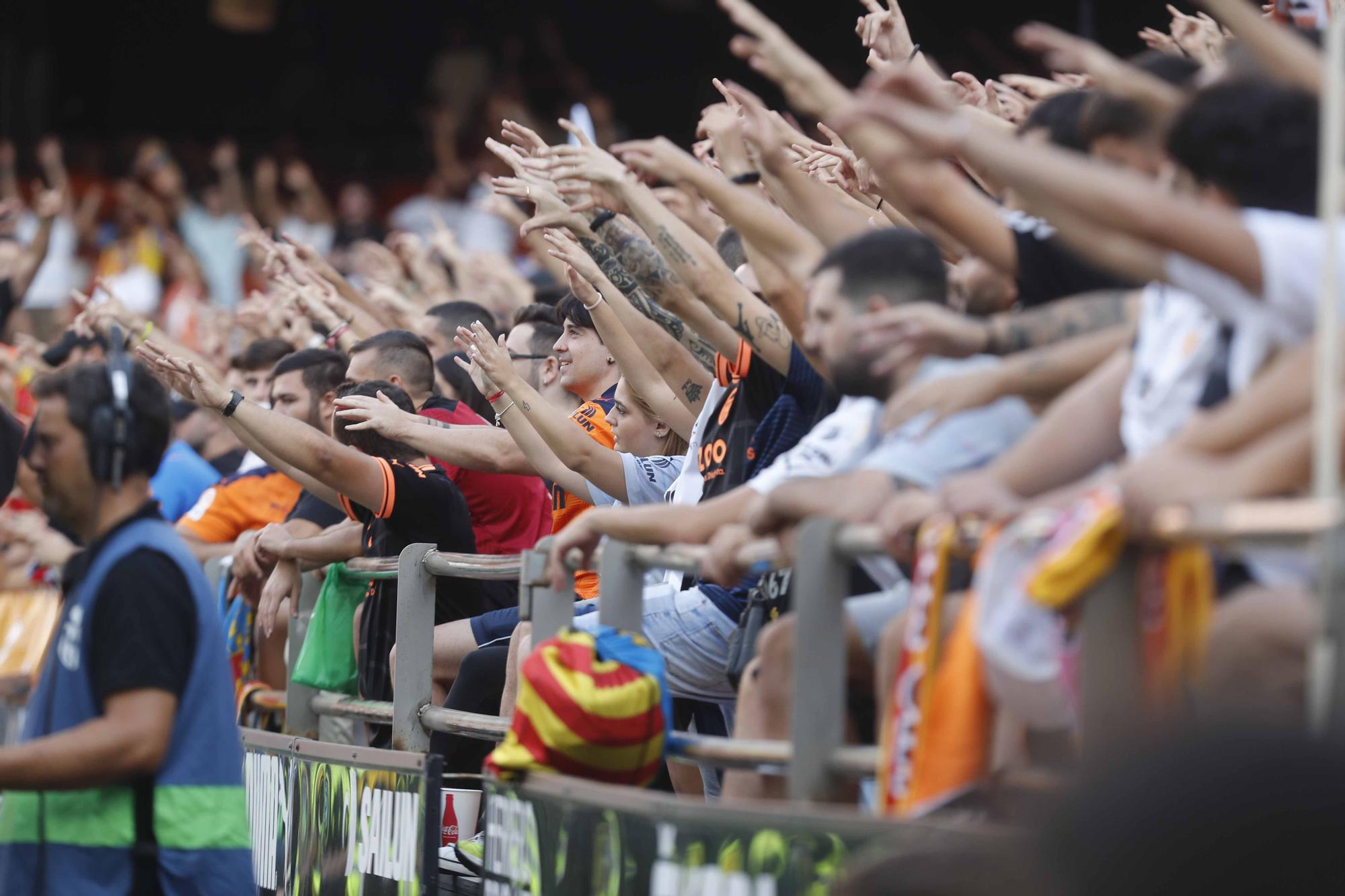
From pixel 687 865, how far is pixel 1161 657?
1.21m

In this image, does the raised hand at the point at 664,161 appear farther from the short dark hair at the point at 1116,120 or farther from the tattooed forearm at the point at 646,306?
the tattooed forearm at the point at 646,306

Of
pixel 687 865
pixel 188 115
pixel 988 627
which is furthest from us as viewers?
pixel 188 115

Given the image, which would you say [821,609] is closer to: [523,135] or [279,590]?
[523,135]

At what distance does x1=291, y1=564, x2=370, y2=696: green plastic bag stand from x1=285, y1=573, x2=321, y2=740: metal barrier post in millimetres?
101

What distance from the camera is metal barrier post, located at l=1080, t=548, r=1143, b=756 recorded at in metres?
2.80

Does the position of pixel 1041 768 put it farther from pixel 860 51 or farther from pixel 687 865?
pixel 860 51

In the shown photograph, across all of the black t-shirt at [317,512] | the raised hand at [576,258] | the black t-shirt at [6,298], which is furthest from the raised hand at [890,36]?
the black t-shirt at [6,298]

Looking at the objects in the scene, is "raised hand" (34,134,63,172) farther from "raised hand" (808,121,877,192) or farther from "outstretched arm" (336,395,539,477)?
"raised hand" (808,121,877,192)

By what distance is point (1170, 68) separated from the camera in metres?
3.73

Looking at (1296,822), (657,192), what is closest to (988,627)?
(1296,822)

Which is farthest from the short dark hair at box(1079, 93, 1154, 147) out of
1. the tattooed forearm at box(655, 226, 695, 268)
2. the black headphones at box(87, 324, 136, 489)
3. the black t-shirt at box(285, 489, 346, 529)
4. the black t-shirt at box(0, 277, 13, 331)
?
the black t-shirt at box(0, 277, 13, 331)

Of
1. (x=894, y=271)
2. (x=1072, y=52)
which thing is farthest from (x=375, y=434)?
(x=1072, y=52)

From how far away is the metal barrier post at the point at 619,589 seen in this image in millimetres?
4395

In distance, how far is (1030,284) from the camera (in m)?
3.79
